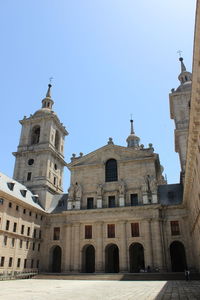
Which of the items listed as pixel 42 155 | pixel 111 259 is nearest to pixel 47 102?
pixel 42 155

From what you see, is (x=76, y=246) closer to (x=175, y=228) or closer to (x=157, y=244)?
(x=157, y=244)

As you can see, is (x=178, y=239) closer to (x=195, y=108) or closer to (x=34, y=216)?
(x=34, y=216)

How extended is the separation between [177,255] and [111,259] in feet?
37.8

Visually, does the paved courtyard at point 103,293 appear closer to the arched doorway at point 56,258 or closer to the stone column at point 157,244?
the stone column at point 157,244

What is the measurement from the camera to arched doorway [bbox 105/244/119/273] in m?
43.2

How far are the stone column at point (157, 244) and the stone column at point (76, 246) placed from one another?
42.5 ft

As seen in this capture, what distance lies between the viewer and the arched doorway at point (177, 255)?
42.5m

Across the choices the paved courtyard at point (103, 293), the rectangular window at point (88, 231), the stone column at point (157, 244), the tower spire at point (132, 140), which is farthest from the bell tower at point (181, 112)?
the paved courtyard at point (103, 293)

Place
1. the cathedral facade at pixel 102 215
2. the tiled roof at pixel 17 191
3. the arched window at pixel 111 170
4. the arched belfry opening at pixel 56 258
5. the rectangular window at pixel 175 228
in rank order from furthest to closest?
the arched window at pixel 111 170
the arched belfry opening at pixel 56 258
the tiled roof at pixel 17 191
the rectangular window at pixel 175 228
the cathedral facade at pixel 102 215

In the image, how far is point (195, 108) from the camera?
59.9ft

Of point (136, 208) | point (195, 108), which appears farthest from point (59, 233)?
point (195, 108)

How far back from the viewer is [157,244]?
1604 inches

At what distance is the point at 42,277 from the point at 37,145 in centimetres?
2774

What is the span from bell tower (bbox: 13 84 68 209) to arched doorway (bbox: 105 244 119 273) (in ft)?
48.9
